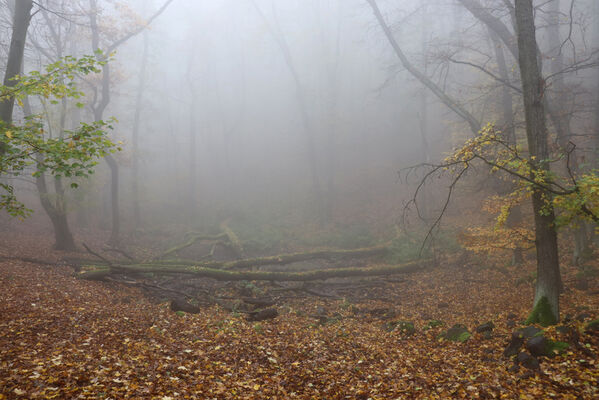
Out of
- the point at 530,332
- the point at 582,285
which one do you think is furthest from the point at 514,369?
the point at 582,285

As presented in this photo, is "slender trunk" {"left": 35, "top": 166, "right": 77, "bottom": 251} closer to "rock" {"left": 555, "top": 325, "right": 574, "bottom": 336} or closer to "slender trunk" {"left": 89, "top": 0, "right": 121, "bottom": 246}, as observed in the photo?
"slender trunk" {"left": 89, "top": 0, "right": 121, "bottom": 246}

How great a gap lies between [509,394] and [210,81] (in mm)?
31961

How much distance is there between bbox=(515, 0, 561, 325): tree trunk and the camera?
6090 mm

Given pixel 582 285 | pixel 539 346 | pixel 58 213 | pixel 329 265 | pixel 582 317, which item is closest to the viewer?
pixel 539 346

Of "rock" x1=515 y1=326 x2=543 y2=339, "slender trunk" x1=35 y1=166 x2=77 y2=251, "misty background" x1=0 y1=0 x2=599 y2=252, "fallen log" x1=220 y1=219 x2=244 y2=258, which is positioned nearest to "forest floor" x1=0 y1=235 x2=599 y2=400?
"rock" x1=515 y1=326 x2=543 y2=339

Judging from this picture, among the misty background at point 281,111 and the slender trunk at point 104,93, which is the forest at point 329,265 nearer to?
the slender trunk at point 104,93

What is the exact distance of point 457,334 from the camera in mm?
6617

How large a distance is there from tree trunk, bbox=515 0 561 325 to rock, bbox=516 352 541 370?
1.34 m

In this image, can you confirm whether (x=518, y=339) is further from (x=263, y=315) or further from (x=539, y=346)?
(x=263, y=315)

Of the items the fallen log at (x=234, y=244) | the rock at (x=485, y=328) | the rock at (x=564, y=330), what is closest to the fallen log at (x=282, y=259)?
the fallen log at (x=234, y=244)

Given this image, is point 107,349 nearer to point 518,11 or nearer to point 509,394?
point 509,394

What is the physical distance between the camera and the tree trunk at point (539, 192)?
609 centimetres

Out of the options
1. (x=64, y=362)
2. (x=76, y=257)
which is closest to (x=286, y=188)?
(x=76, y=257)

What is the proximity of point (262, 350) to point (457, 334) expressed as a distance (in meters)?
3.90
